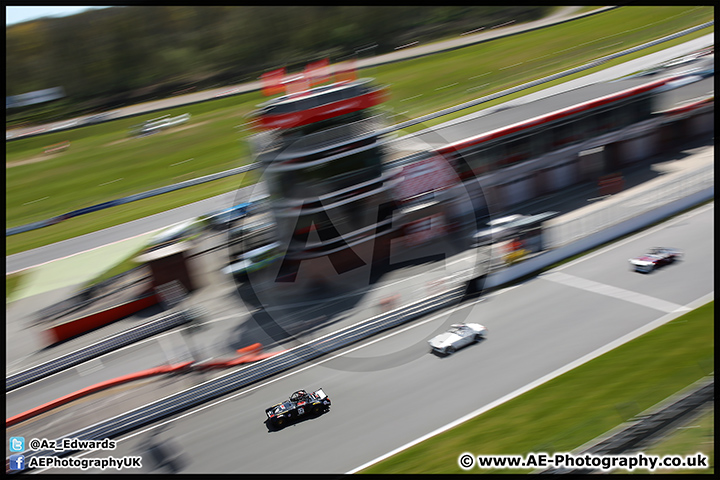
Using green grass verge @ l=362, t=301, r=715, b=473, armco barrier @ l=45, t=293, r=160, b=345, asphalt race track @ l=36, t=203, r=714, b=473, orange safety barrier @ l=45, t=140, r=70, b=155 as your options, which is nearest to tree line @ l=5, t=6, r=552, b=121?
orange safety barrier @ l=45, t=140, r=70, b=155

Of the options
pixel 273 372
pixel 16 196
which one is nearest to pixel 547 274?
pixel 273 372

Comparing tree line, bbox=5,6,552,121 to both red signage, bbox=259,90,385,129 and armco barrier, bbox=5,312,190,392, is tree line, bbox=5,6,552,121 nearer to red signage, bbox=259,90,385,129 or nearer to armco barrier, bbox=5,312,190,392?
red signage, bbox=259,90,385,129

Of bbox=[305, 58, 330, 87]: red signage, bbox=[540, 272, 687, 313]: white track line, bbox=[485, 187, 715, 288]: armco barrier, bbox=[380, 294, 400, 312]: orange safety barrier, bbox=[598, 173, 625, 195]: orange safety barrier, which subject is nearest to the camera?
bbox=[540, 272, 687, 313]: white track line

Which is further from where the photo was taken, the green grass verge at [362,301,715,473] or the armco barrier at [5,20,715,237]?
the armco barrier at [5,20,715,237]

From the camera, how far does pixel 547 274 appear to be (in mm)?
18375

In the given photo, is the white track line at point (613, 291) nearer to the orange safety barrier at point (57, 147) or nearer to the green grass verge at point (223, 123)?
the green grass verge at point (223, 123)

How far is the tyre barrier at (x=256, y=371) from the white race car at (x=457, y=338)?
1519 millimetres

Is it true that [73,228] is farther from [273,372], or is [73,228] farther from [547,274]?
[547,274]

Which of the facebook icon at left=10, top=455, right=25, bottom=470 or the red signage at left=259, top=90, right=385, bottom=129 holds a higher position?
the red signage at left=259, top=90, right=385, bottom=129

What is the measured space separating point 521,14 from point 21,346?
5087 cm

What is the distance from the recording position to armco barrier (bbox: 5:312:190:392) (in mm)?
17188

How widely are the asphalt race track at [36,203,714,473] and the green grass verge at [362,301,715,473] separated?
22.0 inches

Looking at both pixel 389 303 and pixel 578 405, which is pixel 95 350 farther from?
pixel 578 405

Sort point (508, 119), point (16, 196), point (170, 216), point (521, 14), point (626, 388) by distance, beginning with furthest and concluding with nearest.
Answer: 1. point (521, 14)
2. point (16, 196)
3. point (170, 216)
4. point (508, 119)
5. point (626, 388)
